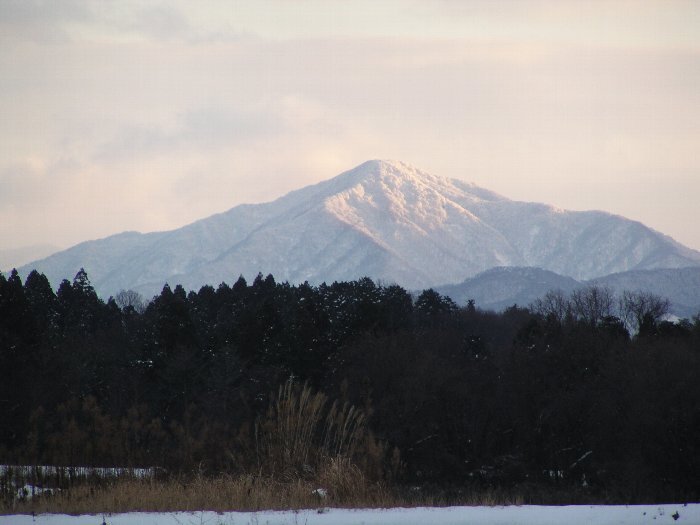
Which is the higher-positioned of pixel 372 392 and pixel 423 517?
pixel 423 517

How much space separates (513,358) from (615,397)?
22.2 ft

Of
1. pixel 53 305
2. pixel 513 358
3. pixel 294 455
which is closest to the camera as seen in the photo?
pixel 294 455

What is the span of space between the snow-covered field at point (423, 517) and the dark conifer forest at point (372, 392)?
319cm

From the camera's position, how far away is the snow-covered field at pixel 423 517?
478 inches

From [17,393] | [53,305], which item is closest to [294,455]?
[17,393]

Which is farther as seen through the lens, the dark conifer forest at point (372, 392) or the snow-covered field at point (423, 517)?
the dark conifer forest at point (372, 392)

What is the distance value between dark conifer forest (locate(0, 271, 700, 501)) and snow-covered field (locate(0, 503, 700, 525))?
3.19m

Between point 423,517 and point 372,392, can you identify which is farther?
point 372,392

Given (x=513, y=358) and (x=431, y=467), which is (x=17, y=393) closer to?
(x=431, y=467)

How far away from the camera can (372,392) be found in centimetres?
3575

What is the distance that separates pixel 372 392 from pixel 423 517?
23.3m

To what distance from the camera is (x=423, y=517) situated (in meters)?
12.5

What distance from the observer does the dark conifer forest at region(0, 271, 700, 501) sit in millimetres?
20080

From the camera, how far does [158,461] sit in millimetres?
18562
